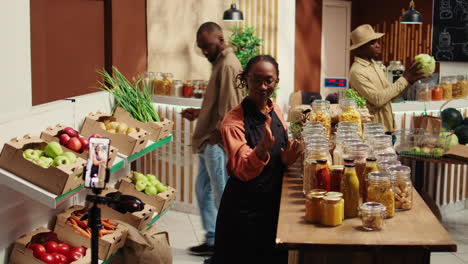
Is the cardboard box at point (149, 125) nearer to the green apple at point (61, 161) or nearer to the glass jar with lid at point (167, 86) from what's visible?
the green apple at point (61, 161)

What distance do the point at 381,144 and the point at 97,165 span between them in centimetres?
155

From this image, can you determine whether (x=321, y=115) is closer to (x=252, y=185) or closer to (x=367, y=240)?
(x=252, y=185)

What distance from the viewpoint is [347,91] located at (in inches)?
193

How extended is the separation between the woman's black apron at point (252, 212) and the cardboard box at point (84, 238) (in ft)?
2.24

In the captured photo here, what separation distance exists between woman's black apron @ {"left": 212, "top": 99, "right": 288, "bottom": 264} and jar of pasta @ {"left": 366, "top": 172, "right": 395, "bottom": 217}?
28.1 inches

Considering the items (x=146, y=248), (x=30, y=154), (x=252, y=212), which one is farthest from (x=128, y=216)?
(x=252, y=212)

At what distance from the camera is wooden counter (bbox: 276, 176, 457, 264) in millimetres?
2395

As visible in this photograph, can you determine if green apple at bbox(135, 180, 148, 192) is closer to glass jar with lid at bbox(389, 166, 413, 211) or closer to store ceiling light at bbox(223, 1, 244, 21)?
glass jar with lid at bbox(389, 166, 413, 211)

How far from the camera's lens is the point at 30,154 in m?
3.40

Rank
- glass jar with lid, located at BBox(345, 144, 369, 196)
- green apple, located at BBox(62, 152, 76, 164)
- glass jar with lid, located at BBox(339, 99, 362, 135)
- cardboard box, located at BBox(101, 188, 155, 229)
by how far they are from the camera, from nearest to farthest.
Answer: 1. glass jar with lid, located at BBox(345, 144, 369, 196)
2. green apple, located at BBox(62, 152, 76, 164)
3. glass jar with lid, located at BBox(339, 99, 362, 135)
4. cardboard box, located at BBox(101, 188, 155, 229)

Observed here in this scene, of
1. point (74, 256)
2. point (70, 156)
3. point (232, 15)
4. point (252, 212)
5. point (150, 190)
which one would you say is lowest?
point (74, 256)

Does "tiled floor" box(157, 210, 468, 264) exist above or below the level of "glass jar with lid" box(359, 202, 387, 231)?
below

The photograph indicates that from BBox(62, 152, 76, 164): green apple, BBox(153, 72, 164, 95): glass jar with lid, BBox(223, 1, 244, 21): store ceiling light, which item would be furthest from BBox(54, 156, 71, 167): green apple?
BBox(223, 1, 244, 21): store ceiling light

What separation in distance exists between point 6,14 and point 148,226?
1.60m
